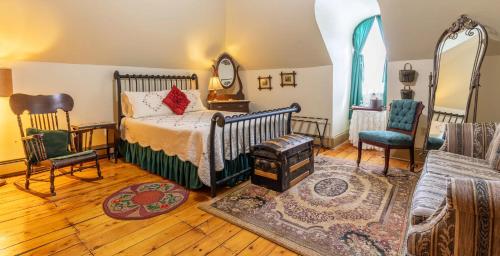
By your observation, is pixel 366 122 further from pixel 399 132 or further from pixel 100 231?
pixel 100 231

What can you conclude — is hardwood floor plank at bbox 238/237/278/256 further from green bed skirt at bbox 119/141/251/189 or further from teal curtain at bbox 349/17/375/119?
teal curtain at bbox 349/17/375/119

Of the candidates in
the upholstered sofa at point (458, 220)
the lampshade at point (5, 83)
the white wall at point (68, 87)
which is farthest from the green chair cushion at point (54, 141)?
the upholstered sofa at point (458, 220)

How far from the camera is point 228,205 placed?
262 cm

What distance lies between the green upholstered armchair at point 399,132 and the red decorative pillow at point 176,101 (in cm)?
276

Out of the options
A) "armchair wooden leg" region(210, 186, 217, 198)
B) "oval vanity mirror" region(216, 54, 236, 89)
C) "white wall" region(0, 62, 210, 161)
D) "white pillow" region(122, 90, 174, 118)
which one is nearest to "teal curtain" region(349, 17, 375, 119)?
"oval vanity mirror" region(216, 54, 236, 89)

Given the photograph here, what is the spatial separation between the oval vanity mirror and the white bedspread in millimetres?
1937

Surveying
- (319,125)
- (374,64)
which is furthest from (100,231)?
(374,64)

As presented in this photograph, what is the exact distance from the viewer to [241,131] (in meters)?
3.19

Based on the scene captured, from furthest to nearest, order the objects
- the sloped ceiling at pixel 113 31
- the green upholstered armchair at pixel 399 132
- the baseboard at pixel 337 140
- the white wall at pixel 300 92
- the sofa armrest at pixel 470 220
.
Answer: the baseboard at pixel 337 140
the white wall at pixel 300 92
the green upholstered armchair at pixel 399 132
the sloped ceiling at pixel 113 31
the sofa armrest at pixel 470 220

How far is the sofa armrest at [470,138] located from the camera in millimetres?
2570

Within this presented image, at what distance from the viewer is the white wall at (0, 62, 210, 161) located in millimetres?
3372

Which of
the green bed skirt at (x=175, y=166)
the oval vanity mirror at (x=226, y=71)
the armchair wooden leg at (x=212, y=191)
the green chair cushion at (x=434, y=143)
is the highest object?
the oval vanity mirror at (x=226, y=71)

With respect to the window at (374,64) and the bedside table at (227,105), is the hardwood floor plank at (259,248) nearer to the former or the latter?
the bedside table at (227,105)

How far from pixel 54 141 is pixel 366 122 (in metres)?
4.63
